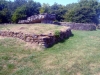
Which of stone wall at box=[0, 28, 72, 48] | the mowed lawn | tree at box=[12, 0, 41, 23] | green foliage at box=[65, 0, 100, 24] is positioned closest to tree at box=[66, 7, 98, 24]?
green foliage at box=[65, 0, 100, 24]

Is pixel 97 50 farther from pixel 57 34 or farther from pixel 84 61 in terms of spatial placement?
pixel 57 34

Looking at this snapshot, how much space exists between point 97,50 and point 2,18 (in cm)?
1739

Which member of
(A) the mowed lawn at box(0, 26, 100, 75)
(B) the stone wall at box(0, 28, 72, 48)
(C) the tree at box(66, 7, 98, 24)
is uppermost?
(C) the tree at box(66, 7, 98, 24)

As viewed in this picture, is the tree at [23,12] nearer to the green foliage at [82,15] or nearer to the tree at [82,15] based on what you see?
the green foliage at [82,15]

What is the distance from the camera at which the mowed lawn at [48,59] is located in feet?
18.7

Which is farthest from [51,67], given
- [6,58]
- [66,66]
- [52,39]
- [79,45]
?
[79,45]

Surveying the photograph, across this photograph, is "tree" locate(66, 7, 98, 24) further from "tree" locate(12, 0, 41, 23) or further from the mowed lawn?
the mowed lawn

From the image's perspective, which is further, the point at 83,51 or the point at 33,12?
the point at 33,12

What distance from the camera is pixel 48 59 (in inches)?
260

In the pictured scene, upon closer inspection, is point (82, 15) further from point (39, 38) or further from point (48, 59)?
point (48, 59)

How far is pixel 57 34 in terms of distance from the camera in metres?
8.49

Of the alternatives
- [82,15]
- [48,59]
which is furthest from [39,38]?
[82,15]

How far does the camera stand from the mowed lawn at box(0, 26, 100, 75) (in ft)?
18.7

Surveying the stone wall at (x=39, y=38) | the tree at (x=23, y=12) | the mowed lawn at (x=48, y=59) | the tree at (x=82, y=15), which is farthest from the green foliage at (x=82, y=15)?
the mowed lawn at (x=48, y=59)
